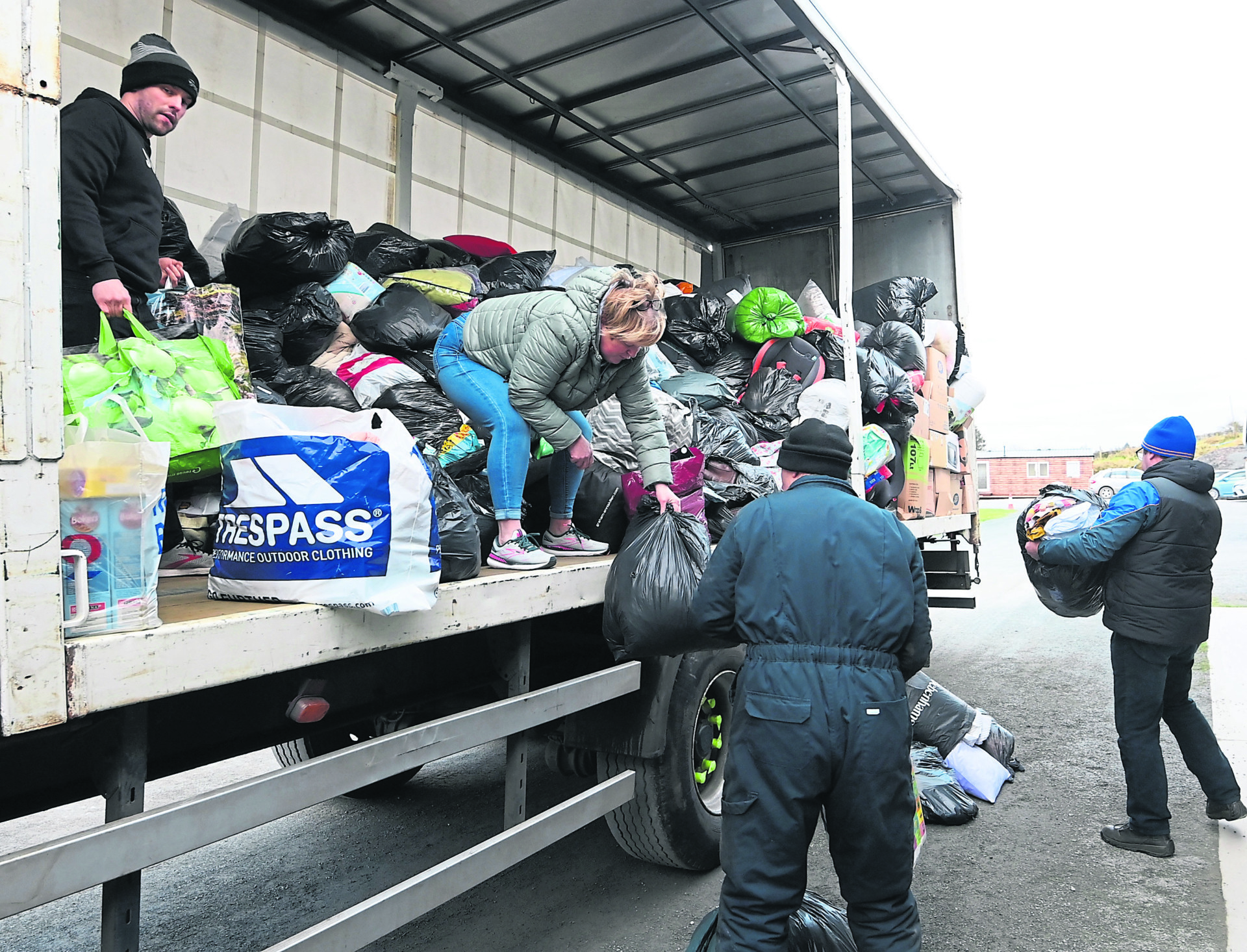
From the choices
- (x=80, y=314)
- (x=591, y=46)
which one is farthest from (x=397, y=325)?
(x=591, y=46)

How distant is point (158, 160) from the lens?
4.01m

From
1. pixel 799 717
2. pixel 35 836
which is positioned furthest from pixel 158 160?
pixel 799 717

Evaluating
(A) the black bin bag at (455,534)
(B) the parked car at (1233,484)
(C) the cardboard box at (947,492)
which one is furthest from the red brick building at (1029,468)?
(A) the black bin bag at (455,534)

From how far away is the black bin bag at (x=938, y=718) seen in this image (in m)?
4.04

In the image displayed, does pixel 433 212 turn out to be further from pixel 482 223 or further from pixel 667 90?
pixel 667 90

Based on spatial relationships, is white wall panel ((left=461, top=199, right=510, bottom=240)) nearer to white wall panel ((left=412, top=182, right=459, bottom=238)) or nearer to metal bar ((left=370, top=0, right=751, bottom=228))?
white wall panel ((left=412, top=182, right=459, bottom=238))

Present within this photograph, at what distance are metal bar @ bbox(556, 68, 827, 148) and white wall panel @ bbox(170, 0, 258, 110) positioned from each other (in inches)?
87.0

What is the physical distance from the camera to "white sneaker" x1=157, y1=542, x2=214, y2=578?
2.18 meters

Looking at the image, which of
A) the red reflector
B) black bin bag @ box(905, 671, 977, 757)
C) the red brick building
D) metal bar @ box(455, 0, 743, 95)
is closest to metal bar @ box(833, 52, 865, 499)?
metal bar @ box(455, 0, 743, 95)

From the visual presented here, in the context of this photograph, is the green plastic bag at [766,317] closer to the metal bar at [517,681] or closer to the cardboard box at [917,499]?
the cardboard box at [917,499]

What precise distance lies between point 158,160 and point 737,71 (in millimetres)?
3059

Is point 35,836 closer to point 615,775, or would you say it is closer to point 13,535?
point 615,775

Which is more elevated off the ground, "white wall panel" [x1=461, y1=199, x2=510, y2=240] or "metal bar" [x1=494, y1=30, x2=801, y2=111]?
"metal bar" [x1=494, y1=30, x2=801, y2=111]

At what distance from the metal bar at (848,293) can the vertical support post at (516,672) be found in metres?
2.05
